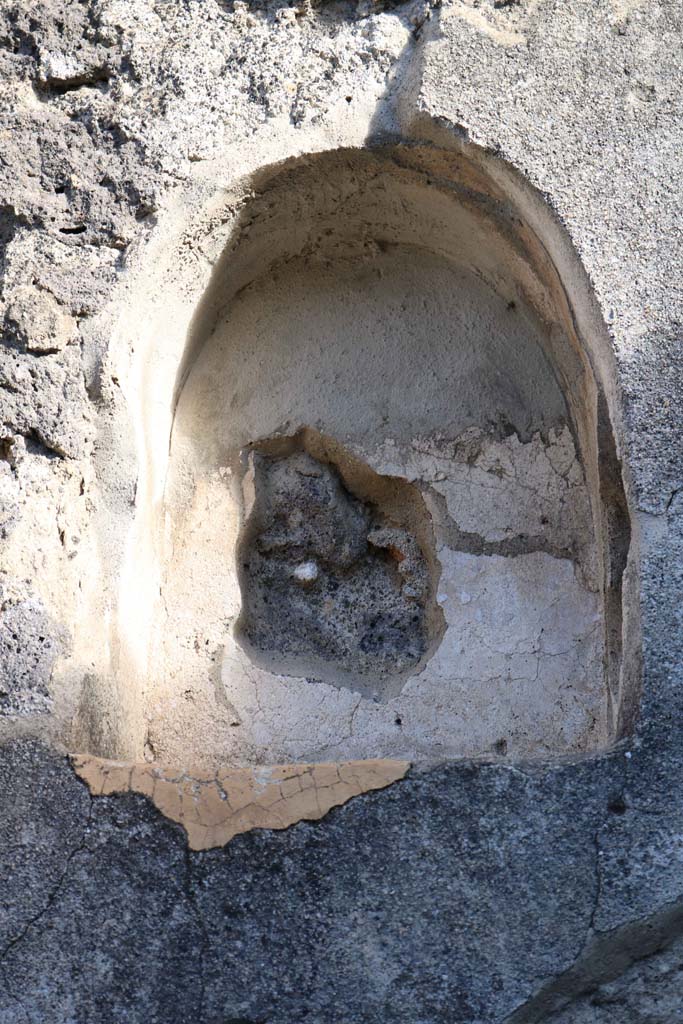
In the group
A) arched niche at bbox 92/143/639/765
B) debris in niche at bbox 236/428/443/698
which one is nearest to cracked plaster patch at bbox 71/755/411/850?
arched niche at bbox 92/143/639/765

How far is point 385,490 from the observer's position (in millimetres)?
2770

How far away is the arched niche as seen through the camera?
2.52 m

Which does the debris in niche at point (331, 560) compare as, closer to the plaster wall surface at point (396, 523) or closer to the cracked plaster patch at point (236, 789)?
the plaster wall surface at point (396, 523)

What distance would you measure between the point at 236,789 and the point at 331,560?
73 cm

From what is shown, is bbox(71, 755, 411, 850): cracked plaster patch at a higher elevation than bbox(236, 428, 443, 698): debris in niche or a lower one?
lower

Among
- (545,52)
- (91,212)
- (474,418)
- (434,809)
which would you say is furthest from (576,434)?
(91,212)

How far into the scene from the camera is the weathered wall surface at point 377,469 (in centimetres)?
204

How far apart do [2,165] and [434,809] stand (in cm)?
163

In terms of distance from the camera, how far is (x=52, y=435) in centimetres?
241

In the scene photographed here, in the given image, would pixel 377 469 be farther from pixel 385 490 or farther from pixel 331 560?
pixel 331 560

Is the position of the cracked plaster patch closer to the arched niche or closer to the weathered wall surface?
the weathered wall surface

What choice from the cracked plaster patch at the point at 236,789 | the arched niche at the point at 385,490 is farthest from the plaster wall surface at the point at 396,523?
the cracked plaster patch at the point at 236,789

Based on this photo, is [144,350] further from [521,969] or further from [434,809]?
[521,969]

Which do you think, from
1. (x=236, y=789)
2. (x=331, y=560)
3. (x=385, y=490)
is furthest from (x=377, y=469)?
(x=236, y=789)
